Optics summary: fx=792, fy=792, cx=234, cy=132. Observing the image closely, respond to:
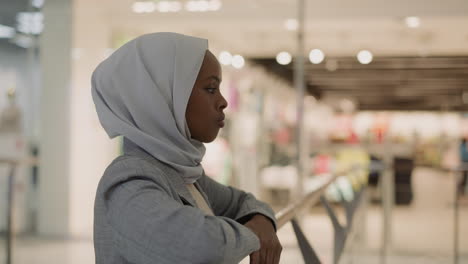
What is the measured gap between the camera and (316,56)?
291 inches

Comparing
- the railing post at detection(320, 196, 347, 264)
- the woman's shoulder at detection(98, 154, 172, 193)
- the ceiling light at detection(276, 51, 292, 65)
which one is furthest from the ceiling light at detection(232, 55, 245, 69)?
the woman's shoulder at detection(98, 154, 172, 193)

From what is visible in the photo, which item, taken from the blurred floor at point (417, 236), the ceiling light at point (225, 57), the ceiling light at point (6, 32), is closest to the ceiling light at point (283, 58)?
the ceiling light at point (225, 57)

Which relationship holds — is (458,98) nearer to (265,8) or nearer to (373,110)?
(373,110)

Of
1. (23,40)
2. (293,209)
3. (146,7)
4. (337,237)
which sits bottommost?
→ (337,237)

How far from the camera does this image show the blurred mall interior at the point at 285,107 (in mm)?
6914

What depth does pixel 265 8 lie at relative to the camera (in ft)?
24.4

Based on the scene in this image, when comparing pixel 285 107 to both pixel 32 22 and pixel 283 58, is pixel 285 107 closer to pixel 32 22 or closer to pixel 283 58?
pixel 283 58

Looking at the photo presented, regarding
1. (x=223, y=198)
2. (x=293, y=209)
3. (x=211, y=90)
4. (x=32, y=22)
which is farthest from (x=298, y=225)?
(x=32, y=22)

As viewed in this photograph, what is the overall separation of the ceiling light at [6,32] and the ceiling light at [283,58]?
249 centimetres

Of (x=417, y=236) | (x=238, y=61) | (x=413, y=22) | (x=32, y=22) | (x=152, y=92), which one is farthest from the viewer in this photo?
(x=32, y=22)

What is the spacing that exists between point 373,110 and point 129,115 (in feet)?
20.0

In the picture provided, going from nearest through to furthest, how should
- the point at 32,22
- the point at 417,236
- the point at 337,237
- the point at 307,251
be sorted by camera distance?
the point at 307,251 → the point at 337,237 → the point at 417,236 → the point at 32,22

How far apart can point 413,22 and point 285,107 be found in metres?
1.39

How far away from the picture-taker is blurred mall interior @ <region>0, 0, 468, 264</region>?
6914mm
